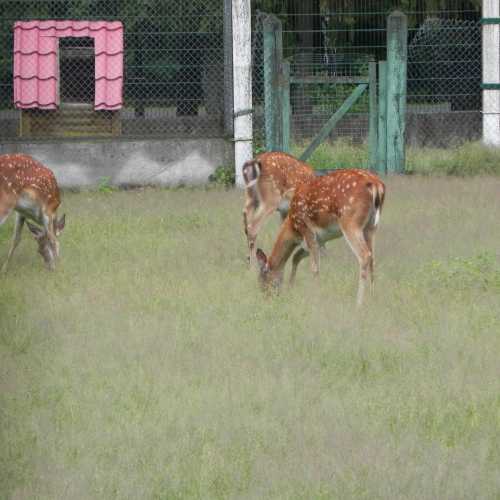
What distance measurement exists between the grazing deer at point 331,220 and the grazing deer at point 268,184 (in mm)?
1566

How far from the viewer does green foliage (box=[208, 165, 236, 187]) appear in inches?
679

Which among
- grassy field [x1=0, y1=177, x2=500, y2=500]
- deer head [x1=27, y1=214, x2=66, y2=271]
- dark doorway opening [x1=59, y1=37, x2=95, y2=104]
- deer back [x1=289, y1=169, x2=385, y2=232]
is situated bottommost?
grassy field [x1=0, y1=177, x2=500, y2=500]

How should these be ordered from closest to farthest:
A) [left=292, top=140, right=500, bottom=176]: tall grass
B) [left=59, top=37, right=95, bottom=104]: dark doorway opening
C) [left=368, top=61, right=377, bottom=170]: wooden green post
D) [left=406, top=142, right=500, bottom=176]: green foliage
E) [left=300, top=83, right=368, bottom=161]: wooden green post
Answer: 1. [left=300, top=83, right=368, bottom=161]: wooden green post
2. [left=368, top=61, right=377, bottom=170]: wooden green post
3. [left=292, top=140, right=500, bottom=176]: tall grass
4. [left=406, top=142, right=500, bottom=176]: green foliage
5. [left=59, top=37, right=95, bottom=104]: dark doorway opening

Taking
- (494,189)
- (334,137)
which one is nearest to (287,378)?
(494,189)

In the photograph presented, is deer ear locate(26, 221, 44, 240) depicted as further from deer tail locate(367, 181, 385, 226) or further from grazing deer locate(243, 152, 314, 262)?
deer tail locate(367, 181, 385, 226)

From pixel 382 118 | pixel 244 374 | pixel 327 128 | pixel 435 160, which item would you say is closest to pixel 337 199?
pixel 244 374

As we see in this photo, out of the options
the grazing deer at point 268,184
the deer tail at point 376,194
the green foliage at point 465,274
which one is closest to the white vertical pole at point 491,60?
the grazing deer at point 268,184

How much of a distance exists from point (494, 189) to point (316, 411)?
9565mm

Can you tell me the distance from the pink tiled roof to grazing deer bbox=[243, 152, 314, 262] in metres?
6.08

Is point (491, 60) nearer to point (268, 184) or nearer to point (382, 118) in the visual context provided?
point (382, 118)

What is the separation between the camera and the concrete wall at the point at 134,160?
1733 cm

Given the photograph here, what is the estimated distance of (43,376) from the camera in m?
8.10

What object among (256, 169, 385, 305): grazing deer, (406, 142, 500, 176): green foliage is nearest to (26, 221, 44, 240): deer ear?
(256, 169, 385, 305): grazing deer

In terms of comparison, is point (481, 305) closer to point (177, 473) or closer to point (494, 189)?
point (177, 473)
